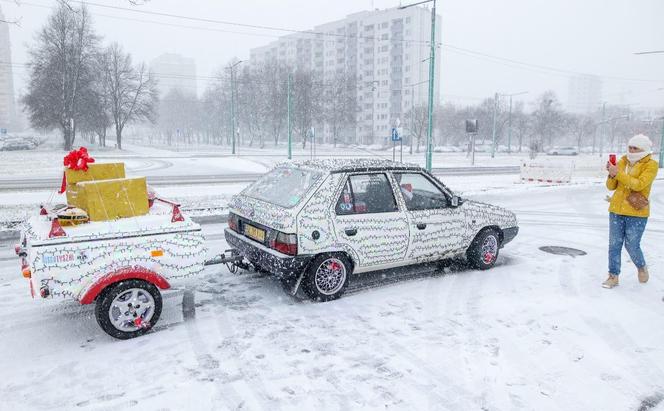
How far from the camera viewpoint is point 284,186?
585 cm

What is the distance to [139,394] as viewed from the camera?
3.58 meters

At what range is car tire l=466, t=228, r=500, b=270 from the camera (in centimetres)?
688

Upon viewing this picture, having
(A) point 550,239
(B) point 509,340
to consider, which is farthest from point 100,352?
(A) point 550,239

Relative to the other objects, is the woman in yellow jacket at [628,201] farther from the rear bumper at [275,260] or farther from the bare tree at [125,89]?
the bare tree at [125,89]

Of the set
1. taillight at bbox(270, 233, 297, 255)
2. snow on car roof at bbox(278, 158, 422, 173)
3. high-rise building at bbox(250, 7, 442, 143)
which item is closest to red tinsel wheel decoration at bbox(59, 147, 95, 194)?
taillight at bbox(270, 233, 297, 255)

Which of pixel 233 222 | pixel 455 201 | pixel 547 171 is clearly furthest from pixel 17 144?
pixel 455 201

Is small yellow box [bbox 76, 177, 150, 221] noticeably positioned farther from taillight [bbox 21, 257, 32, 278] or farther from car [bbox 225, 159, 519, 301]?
car [bbox 225, 159, 519, 301]

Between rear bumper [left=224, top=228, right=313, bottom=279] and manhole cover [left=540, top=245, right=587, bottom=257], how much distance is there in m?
5.16

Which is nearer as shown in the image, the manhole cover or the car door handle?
the car door handle

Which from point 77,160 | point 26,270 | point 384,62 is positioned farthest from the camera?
point 384,62

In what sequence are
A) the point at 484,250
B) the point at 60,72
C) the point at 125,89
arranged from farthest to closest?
the point at 125,89 < the point at 60,72 < the point at 484,250

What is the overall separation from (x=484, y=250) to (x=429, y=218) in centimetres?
136

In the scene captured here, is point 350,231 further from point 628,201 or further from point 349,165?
point 628,201

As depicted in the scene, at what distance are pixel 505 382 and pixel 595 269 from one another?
4281 mm
